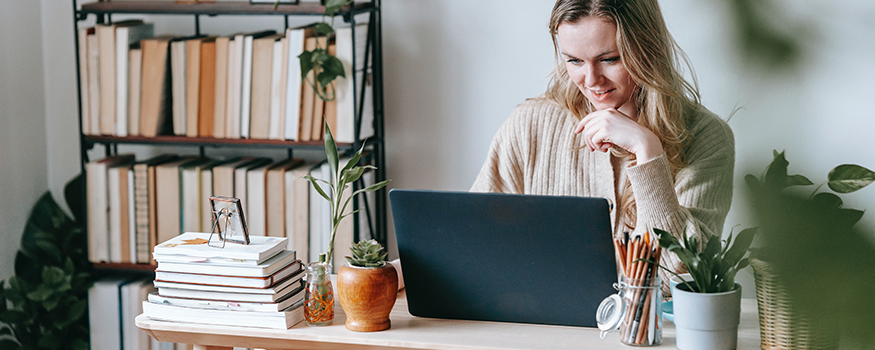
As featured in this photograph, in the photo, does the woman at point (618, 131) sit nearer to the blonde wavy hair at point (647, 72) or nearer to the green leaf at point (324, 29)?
the blonde wavy hair at point (647, 72)

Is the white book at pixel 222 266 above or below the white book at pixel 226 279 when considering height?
above

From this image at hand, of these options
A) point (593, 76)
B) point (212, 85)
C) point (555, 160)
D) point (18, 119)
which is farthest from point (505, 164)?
point (18, 119)

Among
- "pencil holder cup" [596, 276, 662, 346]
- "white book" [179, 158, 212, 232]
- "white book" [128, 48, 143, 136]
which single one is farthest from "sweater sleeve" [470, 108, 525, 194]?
"white book" [128, 48, 143, 136]

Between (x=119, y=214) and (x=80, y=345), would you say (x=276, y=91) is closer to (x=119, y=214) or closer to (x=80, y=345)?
(x=119, y=214)

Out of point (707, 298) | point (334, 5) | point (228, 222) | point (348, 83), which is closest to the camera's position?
point (707, 298)

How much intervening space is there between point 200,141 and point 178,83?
0.60 ft

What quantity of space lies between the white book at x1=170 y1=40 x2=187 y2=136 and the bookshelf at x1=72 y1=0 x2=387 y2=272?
0.04 m

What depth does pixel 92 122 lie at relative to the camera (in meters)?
2.28

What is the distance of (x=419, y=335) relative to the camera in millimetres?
1094

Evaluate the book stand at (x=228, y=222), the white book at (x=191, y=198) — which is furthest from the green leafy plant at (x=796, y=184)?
the white book at (x=191, y=198)

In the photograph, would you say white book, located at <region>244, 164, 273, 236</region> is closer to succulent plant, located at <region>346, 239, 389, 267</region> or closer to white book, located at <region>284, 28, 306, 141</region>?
white book, located at <region>284, 28, 306, 141</region>

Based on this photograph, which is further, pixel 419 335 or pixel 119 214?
pixel 119 214

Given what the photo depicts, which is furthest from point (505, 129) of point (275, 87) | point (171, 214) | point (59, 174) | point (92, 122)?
Answer: point (59, 174)

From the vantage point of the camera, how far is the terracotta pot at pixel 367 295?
3.56 ft
